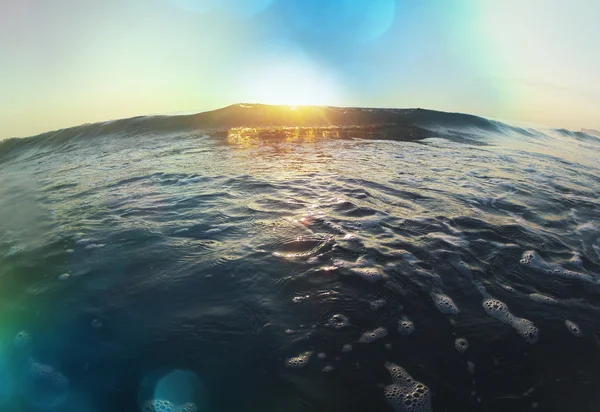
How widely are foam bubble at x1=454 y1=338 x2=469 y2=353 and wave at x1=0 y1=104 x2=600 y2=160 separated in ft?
43.1

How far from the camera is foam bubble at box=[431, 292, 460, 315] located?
142 inches

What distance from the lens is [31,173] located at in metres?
11.0

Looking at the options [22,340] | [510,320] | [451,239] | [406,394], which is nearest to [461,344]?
[510,320]

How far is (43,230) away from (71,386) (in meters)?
3.70

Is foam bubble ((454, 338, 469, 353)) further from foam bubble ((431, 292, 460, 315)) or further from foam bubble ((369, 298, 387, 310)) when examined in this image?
foam bubble ((369, 298, 387, 310))

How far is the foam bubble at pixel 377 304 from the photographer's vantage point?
3645 millimetres

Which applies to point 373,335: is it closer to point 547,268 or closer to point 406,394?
point 406,394

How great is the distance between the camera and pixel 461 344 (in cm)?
321

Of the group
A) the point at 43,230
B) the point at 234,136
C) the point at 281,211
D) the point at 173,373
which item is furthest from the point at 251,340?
the point at 234,136

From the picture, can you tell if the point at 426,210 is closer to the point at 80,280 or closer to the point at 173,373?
the point at 173,373

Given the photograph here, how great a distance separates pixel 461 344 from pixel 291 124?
16.8m

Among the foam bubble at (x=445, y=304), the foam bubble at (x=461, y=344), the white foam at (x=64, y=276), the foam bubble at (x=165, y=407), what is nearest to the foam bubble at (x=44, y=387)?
the foam bubble at (x=165, y=407)

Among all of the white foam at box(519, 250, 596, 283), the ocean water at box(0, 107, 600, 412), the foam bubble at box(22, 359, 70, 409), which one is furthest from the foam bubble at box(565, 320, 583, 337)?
the foam bubble at box(22, 359, 70, 409)

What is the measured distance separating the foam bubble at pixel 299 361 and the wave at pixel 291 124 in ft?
44.8
